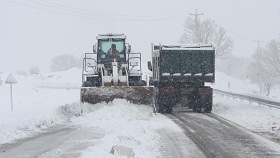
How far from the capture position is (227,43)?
210 feet

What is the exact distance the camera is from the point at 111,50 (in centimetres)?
1786

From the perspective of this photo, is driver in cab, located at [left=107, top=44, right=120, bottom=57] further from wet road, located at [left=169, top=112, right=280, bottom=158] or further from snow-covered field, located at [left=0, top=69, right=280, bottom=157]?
wet road, located at [left=169, top=112, right=280, bottom=158]

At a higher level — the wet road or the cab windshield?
the cab windshield

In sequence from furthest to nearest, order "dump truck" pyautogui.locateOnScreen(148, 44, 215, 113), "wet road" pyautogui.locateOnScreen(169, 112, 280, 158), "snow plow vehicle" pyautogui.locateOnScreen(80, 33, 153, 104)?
"dump truck" pyautogui.locateOnScreen(148, 44, 215, 113), "snow plow vehicle" pyautogui.locateOnScreen(80, 33, 153, 104), "wet road" pyautogui.locateOnScreen(169, 112, 280, 158)

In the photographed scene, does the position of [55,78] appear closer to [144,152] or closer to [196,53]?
[196,53]

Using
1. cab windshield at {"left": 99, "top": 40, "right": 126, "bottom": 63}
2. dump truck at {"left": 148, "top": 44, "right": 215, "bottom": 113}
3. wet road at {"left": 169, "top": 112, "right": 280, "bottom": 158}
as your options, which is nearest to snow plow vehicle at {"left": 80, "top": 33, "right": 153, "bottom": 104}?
cab windshield at {"left": 99, "top": 40, "right": 126, "bottom": 63}

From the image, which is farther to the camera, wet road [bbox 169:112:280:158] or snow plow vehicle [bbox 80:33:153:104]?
snow plow vehicle [bbox 80:33:153:104]

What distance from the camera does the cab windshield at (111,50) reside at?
58.6 ft

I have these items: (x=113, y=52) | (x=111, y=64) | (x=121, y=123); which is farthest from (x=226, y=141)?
(x=113, y=52)

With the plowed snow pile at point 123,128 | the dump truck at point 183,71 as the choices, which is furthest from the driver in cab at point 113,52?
the plowed snow pile at point 123,128

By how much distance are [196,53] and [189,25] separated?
4857 cm

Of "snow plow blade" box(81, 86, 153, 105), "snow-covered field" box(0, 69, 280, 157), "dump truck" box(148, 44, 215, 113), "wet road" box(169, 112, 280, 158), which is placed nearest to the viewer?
"wet road" box(169, 112, 280, 158)

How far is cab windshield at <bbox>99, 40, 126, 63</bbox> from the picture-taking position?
17.9 m

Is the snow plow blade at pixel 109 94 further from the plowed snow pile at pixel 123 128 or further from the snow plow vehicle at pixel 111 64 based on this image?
the snow plow vehicle at pixel 111 64
